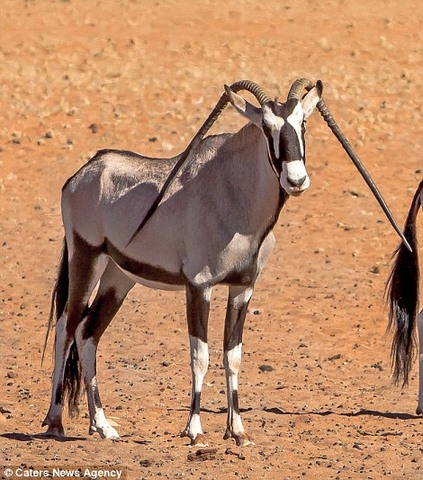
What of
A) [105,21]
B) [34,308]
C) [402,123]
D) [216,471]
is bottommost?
[216,471]

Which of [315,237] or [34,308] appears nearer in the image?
[34,308]

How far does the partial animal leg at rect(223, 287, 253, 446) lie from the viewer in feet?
34.5

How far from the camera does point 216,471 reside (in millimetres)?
9766

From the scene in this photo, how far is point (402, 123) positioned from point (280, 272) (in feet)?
19.4

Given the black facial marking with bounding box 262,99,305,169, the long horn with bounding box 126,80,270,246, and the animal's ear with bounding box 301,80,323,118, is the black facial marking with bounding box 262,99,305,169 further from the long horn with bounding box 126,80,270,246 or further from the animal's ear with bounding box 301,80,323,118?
the long horn with bounding box 126,80,270,246

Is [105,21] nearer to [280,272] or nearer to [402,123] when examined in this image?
[402,123]

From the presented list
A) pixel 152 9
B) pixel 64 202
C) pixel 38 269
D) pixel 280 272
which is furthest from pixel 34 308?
pixel 152 9

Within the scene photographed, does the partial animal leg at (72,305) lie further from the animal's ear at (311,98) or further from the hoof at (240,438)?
the animal's ear at (311,98)

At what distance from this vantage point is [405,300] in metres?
13.3

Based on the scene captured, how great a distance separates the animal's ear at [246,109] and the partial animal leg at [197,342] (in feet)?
4.04

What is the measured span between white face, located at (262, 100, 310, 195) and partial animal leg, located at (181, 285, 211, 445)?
1.06m

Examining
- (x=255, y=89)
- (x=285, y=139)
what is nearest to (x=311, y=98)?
(x=255, y=89)

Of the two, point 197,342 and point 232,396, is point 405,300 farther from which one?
point 197,342

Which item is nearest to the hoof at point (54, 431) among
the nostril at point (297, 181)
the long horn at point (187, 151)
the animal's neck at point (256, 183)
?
the long horn at point (187, 151)
